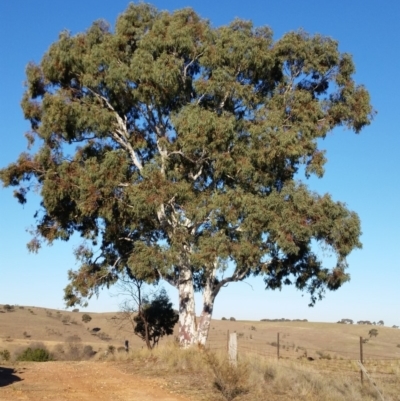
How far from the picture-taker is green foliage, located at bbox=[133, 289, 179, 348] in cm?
3041

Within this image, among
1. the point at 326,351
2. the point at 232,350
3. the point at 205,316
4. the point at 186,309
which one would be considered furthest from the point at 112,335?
the point at 232,350

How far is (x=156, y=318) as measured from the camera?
100ft

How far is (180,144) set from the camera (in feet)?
75.8

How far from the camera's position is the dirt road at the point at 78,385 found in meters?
14.2

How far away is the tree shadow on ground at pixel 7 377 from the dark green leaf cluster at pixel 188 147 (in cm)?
555

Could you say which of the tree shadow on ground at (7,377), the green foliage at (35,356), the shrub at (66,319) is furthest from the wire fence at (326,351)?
the shrub at (66,319)

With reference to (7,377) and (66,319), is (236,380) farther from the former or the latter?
(66,319)

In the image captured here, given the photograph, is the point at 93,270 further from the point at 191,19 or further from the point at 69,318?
the point at 69,318

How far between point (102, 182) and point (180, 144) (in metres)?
3.17

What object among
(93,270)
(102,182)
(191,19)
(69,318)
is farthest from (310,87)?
(69,318)

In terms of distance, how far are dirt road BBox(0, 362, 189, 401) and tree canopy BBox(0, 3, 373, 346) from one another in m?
4.49

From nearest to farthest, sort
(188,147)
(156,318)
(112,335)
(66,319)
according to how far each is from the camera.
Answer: (188,147)
(156,318)
(112,335)
(66,319)

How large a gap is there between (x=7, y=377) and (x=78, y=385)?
8.28 ft

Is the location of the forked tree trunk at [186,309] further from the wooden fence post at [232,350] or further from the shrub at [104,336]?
the shrub at [104,336]
